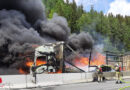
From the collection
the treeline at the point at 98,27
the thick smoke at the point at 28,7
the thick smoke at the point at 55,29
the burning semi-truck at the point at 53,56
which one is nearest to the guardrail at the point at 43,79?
the burning semi-truck at the point at 53,56

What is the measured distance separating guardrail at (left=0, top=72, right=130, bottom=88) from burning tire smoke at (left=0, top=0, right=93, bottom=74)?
9.89 m

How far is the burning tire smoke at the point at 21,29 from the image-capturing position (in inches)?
1013

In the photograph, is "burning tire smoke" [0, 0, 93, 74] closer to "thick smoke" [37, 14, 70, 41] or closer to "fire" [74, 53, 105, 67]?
"thick smoke" [37, 14, 70, 41]

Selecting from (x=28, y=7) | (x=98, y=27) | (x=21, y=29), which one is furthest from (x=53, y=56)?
(x=98, y=27)

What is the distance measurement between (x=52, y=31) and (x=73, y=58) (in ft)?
16.9

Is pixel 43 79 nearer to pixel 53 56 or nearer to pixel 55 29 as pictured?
pixel 53 56

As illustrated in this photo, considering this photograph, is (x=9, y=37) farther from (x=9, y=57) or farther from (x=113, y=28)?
(x=113, y=28)

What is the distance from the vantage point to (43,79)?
15.3 metres

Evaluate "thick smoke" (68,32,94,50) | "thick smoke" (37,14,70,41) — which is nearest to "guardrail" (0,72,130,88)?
"thick smoke" (37,14,70,41)

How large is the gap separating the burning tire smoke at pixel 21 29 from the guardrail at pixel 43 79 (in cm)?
989

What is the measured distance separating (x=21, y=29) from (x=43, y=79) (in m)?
13.2

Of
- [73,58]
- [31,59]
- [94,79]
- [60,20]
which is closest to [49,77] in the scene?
[94,79]

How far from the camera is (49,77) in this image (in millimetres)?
15680

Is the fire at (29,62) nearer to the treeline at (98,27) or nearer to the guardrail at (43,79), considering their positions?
Answer: the guardrail at (43,79)
